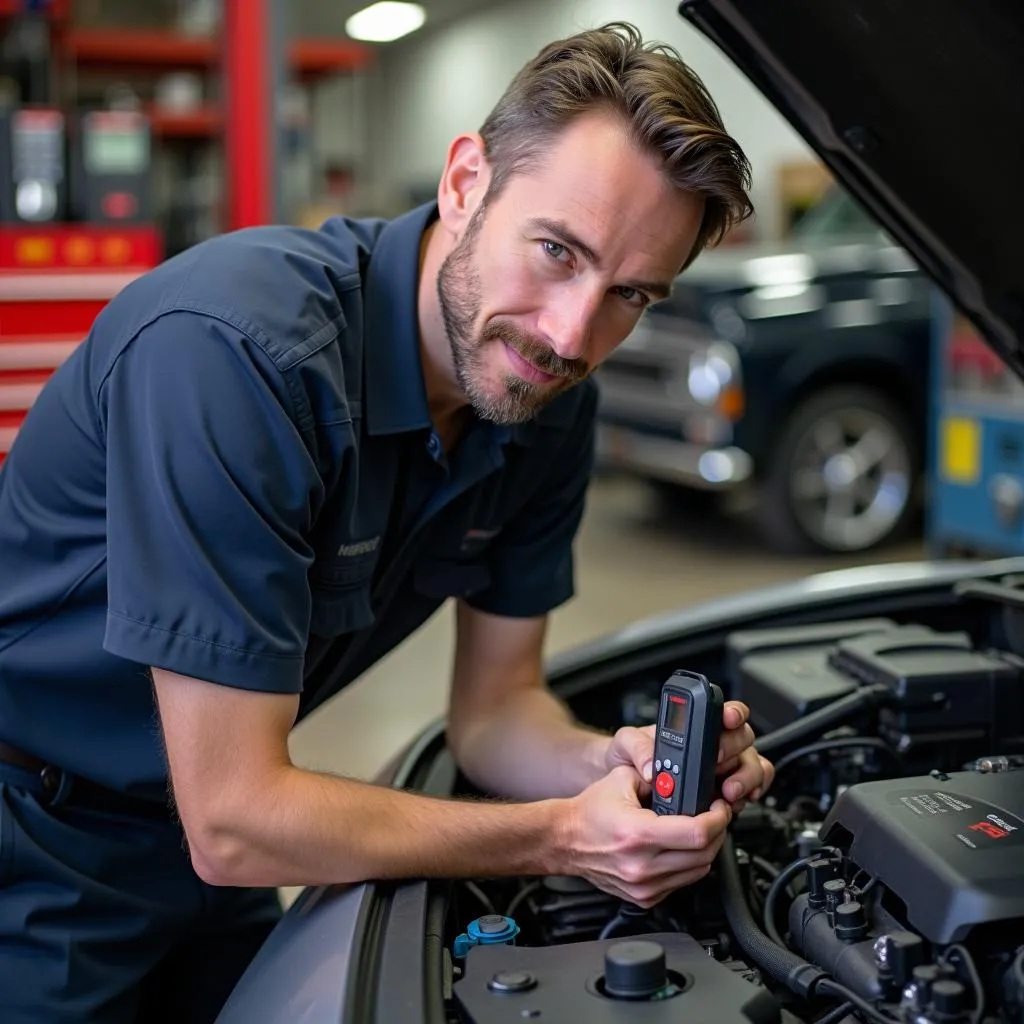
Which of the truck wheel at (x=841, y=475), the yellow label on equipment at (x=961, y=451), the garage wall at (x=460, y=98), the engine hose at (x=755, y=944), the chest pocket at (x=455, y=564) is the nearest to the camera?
the engine hose at (x=755, y=944)

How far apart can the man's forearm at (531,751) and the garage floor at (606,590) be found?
Result: 1383 mm

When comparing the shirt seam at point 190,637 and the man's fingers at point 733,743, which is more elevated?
the shirt seam at point 190,637

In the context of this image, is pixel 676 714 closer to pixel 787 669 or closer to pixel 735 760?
pixel 735 760

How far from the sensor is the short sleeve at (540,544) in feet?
5.54

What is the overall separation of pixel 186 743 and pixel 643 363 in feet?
14.5

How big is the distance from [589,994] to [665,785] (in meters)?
0.26

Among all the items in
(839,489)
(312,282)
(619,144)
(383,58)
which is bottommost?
(839,489)

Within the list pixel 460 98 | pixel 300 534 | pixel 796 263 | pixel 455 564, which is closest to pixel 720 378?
pixel 796 263

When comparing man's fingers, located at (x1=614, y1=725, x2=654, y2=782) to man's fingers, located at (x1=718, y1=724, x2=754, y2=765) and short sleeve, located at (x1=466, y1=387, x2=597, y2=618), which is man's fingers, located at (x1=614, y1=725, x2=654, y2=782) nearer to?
man's fingers, located at (x1=718, y1=724, x2=754, y2=765)

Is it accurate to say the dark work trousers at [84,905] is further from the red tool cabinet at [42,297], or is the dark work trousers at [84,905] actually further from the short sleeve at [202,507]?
the red tool cabinet at [42,297]

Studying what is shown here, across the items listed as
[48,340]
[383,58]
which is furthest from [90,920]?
[383,58]

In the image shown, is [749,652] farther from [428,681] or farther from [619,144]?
[428,681]

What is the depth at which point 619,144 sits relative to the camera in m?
1.26

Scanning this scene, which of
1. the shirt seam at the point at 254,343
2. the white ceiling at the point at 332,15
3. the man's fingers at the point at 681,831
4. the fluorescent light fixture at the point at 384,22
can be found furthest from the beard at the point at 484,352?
the fluorescent light fixture at the point at 384,22
